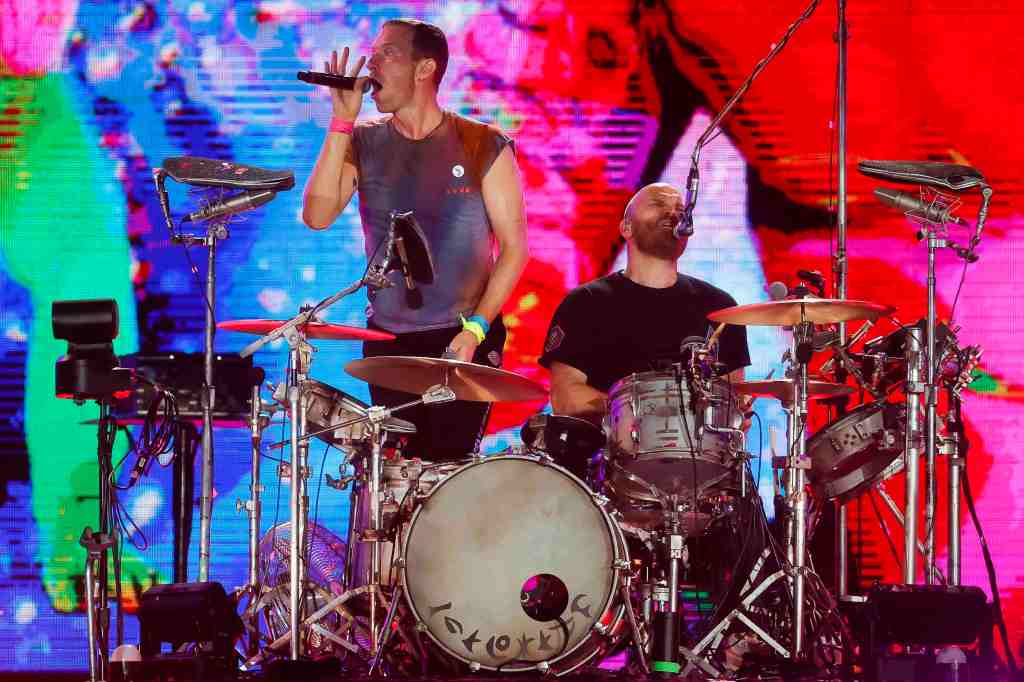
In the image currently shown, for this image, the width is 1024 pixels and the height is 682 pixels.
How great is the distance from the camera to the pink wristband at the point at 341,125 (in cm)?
529

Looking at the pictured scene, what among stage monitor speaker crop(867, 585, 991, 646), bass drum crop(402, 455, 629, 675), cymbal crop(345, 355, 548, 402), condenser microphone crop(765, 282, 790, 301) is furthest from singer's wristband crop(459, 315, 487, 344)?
stage monitor speaker crop(867, 585, 991, 646)

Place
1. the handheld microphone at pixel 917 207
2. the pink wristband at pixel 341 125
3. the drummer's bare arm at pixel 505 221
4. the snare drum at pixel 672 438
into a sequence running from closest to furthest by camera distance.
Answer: the snare drum at pixel 672 438, the handheld microphone at pixel 917 207, the pink wristband at pixel 341 125, the drummer's bare arm at pixel 505 221

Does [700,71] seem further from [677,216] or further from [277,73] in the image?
[277,73]

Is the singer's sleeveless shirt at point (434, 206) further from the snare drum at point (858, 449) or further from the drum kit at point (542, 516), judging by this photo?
the snare drum at point (858, 449)

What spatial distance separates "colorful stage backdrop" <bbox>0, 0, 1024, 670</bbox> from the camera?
19.2ft

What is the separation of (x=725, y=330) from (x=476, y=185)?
4.01ft

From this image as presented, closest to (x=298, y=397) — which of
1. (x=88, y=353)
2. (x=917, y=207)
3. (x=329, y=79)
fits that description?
(x=88, y=353)

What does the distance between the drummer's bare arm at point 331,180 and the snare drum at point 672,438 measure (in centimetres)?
172

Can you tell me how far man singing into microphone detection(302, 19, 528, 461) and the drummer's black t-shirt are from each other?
29 cm

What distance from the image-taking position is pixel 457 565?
430 cm

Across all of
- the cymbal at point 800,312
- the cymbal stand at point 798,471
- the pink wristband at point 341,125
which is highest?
the pink wristband at point 341,125

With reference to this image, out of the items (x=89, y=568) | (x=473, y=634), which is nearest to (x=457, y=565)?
(x=473, y=634)

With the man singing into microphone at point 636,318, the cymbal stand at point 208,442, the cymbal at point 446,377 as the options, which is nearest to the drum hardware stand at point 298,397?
the cymbal at point 446,377

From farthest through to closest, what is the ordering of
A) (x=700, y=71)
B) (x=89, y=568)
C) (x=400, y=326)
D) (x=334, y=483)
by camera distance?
1. (x=700, y=71)
2. (x=400, y=326)
3. (x=334, y=483)
4. (x=89, y=568)
